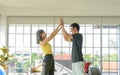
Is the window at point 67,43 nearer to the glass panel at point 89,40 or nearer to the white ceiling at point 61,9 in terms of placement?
the glass panel at point 89,40

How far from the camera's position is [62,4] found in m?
5.85

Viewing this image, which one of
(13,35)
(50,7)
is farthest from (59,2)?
(13,35)

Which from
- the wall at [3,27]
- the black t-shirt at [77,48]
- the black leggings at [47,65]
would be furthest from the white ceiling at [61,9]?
the black leggings at [47,65]

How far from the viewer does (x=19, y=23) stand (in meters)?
6.38

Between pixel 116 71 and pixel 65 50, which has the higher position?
pixel 65 50

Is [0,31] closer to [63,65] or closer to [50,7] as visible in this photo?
[50,7]

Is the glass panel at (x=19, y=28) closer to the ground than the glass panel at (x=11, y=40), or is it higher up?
higher up

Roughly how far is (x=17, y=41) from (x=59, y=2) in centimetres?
172

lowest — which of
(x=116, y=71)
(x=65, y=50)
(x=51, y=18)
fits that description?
(x=116, y=71)

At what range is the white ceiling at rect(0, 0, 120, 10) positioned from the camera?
216 inches

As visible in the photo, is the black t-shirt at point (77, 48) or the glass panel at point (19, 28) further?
the glass panel at point (19, 28)

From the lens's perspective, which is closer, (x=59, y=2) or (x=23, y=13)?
(x=59, y=2)

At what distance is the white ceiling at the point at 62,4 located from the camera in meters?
5.49

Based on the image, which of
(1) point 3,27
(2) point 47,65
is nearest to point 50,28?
(1) point 3,27
